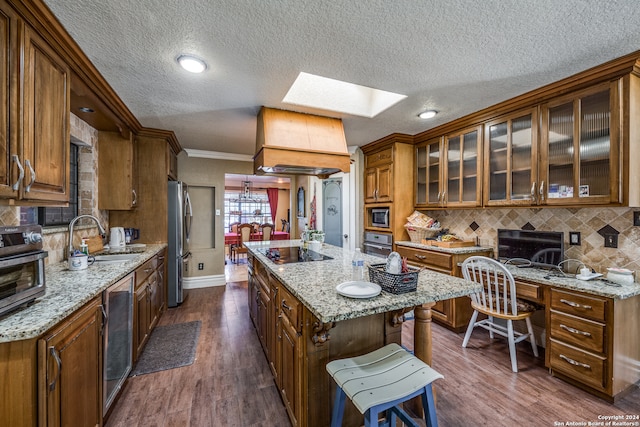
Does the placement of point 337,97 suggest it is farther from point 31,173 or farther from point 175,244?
point 175,244

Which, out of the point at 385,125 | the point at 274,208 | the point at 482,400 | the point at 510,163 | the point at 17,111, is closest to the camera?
the point at 17,111

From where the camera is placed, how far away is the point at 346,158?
9.28 ft

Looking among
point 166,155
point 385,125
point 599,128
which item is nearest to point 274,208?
point 166,155

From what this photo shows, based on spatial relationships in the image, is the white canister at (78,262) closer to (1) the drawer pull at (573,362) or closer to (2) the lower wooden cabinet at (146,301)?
(2) the lower wooden cabinet at (146,301)

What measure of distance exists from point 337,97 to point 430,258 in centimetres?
209

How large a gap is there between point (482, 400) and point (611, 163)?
1.93 meters

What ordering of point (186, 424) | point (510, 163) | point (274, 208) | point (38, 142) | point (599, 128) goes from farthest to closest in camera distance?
point (274, 208)
point (510, 163)
point (599, 128)
point (186, 424)
point (38, 142)

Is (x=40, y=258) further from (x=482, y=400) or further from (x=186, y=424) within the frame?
(x=482, y=400)

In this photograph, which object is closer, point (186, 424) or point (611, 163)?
point (186, 424)

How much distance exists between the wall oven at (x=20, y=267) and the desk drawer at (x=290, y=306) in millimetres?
1198

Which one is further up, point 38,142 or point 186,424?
point 38,142

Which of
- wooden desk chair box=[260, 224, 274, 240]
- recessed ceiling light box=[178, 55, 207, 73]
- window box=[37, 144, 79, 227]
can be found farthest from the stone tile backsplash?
wooden desk chair box=[260, 224, 274, 240]

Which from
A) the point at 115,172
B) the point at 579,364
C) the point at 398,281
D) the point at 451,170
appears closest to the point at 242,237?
the point at 115,172

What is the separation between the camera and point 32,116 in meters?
1.40
